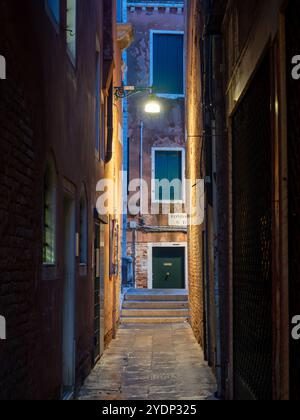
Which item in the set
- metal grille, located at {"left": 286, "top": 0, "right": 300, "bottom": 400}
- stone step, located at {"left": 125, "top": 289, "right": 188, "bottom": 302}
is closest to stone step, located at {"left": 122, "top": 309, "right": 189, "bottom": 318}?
stone step, located at {"left": 125, "top": 289, "right": 188, "bottom": 302}

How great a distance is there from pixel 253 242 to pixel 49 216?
2173 mm

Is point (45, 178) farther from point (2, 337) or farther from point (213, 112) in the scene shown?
point (213, 112)

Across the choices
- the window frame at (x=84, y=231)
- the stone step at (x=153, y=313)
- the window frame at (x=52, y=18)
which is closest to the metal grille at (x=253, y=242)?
the window frame at (x=52, y=18)

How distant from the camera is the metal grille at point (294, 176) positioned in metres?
4.21

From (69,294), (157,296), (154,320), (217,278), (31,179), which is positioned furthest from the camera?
(157,296)

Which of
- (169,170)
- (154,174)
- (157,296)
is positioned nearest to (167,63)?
(169,170)

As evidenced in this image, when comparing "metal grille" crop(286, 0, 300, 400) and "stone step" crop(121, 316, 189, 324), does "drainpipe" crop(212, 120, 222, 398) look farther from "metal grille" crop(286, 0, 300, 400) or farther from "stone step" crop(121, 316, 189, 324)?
"stone step" crop(121, 316, 189, 324)

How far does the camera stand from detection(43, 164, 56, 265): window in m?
6.96

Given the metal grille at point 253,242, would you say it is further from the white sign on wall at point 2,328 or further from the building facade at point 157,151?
the building facade at point 157,151

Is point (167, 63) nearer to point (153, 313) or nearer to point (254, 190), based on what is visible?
point (153, 313)

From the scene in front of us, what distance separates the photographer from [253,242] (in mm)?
5984

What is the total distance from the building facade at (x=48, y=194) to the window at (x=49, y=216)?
0.03 feet

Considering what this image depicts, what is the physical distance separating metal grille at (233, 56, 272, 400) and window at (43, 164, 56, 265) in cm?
186

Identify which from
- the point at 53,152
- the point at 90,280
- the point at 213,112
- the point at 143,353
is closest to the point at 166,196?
the point at 143,353
